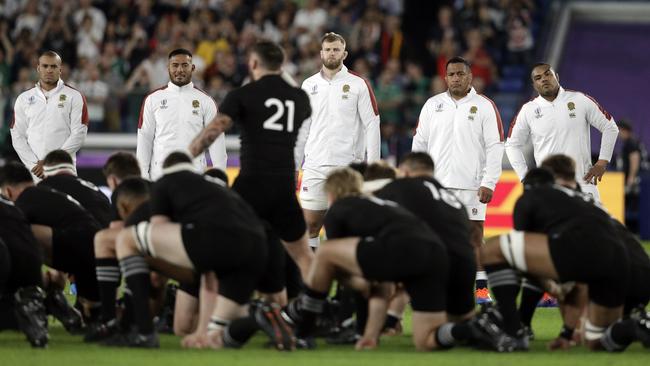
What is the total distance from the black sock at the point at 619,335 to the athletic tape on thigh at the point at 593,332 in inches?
2.7

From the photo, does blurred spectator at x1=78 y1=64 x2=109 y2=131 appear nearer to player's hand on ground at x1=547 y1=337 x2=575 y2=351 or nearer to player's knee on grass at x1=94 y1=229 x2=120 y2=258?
player's knee on grass at x1=94 y1=229 x2=120 y2=258

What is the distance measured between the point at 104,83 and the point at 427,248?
42.0 feet

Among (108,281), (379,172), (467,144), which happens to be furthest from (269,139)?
(467,144)

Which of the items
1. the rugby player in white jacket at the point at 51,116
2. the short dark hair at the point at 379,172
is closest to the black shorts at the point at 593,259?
the short dark hair at the point at 379,172

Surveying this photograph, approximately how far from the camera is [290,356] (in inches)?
353

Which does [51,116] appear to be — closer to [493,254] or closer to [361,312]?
[361,312]

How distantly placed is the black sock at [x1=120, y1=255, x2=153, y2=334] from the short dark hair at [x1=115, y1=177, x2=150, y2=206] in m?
0.70

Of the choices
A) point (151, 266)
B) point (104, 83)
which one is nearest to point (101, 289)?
point (151, 266)

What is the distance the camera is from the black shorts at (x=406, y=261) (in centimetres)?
909

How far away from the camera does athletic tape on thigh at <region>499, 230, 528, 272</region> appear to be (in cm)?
940

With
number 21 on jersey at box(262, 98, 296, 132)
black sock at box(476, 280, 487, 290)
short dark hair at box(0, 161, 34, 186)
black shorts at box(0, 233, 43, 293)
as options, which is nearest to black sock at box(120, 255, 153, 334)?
black shorts at box(0, 233, 43, 293)

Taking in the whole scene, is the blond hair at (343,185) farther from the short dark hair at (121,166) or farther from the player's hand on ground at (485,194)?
the player's hand on ground at (485,194)

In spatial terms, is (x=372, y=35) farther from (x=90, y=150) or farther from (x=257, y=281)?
(x=257, y=281)

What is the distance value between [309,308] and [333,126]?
10.7ft
